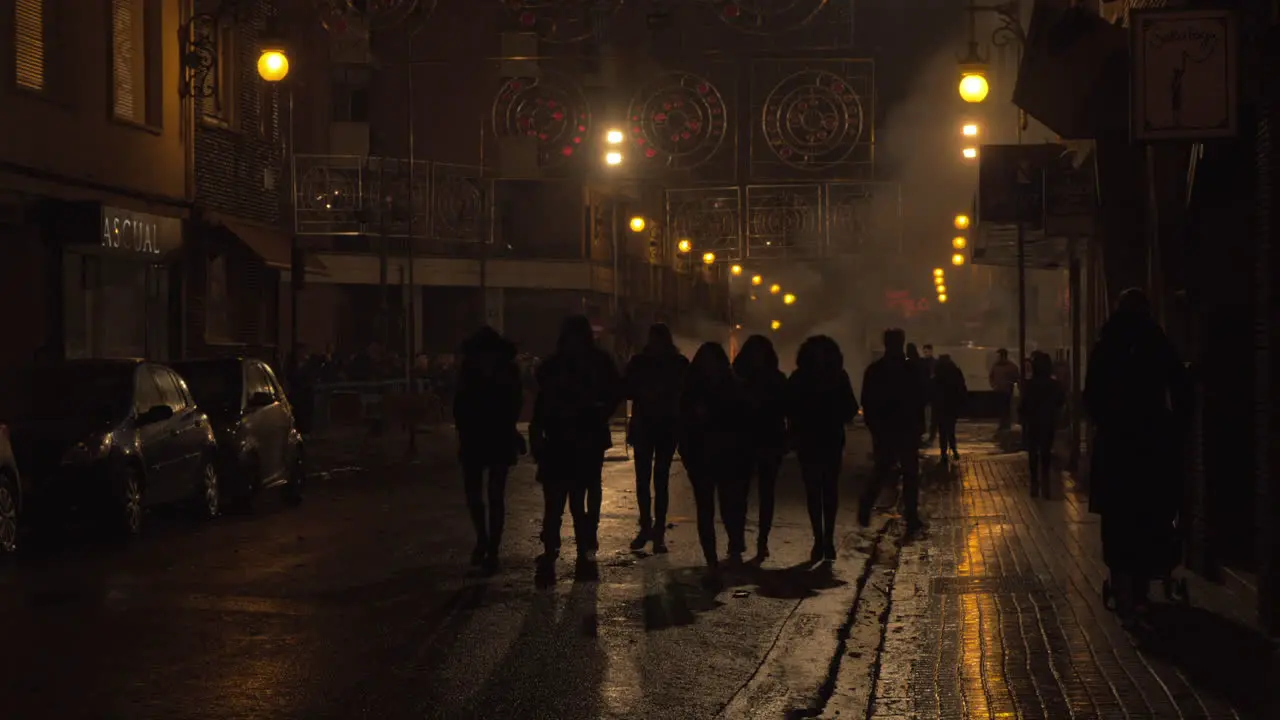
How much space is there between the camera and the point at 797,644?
10.2 meters

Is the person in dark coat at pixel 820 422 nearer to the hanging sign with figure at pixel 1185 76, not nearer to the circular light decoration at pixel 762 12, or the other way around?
the hanging sign with figure at pixel 1185 76

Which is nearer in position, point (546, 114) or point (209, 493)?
point (209, 493)

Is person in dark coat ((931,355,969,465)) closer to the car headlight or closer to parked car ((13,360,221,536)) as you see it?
parked car ((13,360,221,536))

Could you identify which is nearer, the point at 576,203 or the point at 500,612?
the point at 500,612

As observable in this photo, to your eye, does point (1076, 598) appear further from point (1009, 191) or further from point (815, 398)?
point (1009, 191)

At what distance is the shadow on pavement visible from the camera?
8.43 meters

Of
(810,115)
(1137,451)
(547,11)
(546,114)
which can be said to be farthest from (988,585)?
(810,115)

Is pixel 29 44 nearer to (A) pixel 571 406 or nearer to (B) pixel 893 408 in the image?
(B) pixel 893 408

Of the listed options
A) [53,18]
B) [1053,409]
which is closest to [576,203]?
[53,18]

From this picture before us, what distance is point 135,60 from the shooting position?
29.5 meters

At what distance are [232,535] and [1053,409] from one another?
383 inches

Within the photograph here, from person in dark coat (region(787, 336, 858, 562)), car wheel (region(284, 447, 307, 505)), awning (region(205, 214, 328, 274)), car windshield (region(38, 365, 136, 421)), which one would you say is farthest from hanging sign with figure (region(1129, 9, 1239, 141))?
awning (region(205, 214, 328, 274))

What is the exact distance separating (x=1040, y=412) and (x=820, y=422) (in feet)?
26.5

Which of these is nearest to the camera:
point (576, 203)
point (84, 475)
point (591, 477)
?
point (591, 477)
